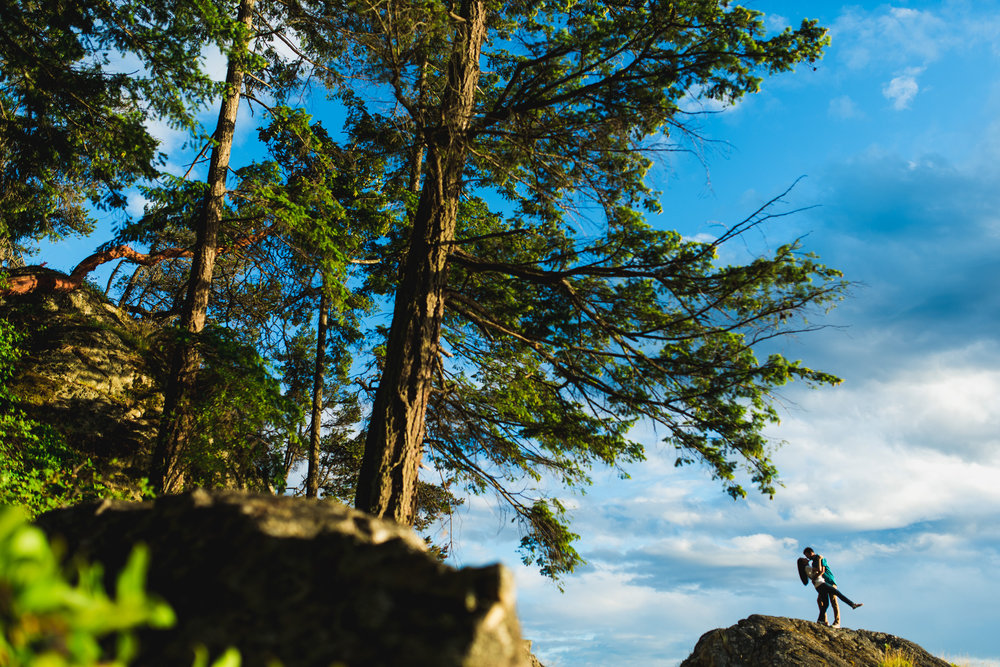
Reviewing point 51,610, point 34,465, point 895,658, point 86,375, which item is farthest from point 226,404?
point 895,658

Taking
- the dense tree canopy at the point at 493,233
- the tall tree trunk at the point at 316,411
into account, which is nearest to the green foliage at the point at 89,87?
the dense tree canopy at the point at 493,233

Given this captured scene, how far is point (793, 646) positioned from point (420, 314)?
6286 millimetres

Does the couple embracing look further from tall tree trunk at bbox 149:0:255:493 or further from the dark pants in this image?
tall tree trunk at bbox 149:0:255:493

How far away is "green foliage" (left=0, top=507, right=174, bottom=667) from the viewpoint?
2.89 ft

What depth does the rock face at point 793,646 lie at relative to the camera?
7410mm

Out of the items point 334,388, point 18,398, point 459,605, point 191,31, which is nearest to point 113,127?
point 191,31

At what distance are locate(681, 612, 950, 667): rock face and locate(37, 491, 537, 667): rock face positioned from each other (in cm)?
741

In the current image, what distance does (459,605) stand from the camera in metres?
1.56

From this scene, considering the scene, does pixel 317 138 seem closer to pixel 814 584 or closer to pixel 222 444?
pixel 222 444

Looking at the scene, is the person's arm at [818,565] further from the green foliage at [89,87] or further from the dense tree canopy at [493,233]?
the green foliage at [89,87]

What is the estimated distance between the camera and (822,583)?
11234 mm

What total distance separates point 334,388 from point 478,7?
397 inches

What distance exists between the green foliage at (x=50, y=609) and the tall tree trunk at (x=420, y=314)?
198 inches

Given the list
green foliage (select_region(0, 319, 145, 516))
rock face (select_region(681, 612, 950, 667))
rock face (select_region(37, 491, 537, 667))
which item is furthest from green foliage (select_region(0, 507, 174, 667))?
rock face (select_region(681, 612, 950, 667))
